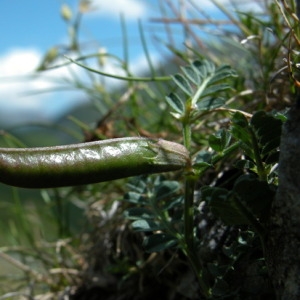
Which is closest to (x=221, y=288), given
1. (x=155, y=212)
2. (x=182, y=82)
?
(x=155, y=212)

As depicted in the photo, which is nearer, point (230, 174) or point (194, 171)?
point (194, 171)

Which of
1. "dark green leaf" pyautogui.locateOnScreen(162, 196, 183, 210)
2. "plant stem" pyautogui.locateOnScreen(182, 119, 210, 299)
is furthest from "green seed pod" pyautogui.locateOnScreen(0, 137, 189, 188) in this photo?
"dark green leaf" pyautogui.locateOnScreen(162, 196, 183, 210)

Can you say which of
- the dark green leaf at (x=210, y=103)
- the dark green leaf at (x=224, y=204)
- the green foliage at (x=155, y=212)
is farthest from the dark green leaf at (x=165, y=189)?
A: the dark green leaf at (x=224, y=204)

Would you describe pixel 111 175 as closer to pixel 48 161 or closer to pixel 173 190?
pixel 48 161

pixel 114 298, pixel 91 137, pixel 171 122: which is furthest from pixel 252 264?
pixel 91 137

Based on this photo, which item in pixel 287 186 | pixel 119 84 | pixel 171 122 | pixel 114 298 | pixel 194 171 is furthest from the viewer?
pixel 119 84

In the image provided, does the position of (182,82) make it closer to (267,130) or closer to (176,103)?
(176,103)

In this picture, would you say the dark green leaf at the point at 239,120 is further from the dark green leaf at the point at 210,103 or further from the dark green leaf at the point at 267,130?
the dark green leaf at the point at 210,103
